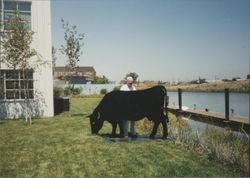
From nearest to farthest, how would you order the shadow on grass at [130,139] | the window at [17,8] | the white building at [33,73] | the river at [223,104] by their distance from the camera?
the shadow on grass at [130,139] → the window at [17,8] → the white building at [33,73] → the river at [223,104]

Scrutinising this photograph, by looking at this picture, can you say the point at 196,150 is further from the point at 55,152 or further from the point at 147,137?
the point at 55,152

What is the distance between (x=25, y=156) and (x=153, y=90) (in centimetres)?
438

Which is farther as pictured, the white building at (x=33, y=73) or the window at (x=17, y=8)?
the white building at (x=33, y=73)

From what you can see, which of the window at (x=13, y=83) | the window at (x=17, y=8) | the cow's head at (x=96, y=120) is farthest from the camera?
the window at (x=13, y=83)

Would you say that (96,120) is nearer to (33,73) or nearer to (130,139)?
(130,139)

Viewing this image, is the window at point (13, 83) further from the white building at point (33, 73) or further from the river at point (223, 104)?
the river at point (223, 104)

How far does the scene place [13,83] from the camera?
1870cm

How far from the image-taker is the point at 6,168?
8.41m

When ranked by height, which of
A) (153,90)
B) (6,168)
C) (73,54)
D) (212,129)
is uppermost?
(73,54)

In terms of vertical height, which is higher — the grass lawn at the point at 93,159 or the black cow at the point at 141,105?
the black cow at the point at 141,105

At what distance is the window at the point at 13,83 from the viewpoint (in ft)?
60.6

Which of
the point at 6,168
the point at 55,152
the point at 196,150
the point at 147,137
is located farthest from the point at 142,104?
the point at 6,168

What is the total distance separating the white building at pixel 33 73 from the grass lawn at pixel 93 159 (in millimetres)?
6119

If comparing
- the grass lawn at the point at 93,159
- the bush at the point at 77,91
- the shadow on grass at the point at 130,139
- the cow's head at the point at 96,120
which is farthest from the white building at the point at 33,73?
the bush at the point at 77,91
